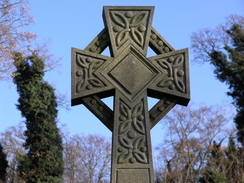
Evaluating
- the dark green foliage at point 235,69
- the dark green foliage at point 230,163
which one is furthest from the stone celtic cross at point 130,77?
the dark green foliage at point 235,69

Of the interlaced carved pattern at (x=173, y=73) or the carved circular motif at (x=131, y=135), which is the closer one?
the carved circular motif at (x=131, y=135)

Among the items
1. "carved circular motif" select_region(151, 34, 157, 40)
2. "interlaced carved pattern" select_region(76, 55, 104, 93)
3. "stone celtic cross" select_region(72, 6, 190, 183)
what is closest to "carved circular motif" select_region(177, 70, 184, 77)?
"stone celtic cross" select_region(72, 6, 190, 183)

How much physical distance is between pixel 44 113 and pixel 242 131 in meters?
13.7

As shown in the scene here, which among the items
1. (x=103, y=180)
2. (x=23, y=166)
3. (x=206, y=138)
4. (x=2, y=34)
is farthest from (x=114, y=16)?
(x=206, y=138)

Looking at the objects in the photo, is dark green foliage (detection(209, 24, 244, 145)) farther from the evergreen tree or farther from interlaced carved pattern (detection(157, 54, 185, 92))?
interlaced carved pattern (detection(157, 54, 185, 92))

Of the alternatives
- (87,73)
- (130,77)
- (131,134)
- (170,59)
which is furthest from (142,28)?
(131,134)

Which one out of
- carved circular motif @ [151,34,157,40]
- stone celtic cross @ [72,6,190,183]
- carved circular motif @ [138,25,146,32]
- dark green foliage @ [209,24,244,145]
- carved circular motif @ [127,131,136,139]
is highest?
dark green foliage @ [209,24,244,145]

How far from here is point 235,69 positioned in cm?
3250

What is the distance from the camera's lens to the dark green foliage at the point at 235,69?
32062 mm

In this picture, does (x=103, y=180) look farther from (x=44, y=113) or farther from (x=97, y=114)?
(x=97, y=114)

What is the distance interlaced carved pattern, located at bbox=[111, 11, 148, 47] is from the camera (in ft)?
24.2

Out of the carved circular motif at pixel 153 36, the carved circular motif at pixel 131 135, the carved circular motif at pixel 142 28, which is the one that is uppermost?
the carved circular motif at pixel 142 28

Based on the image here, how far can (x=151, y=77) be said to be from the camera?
726 cm

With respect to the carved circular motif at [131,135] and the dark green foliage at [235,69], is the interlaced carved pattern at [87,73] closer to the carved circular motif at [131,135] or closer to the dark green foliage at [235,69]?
the carved circular motif at [131,135]
